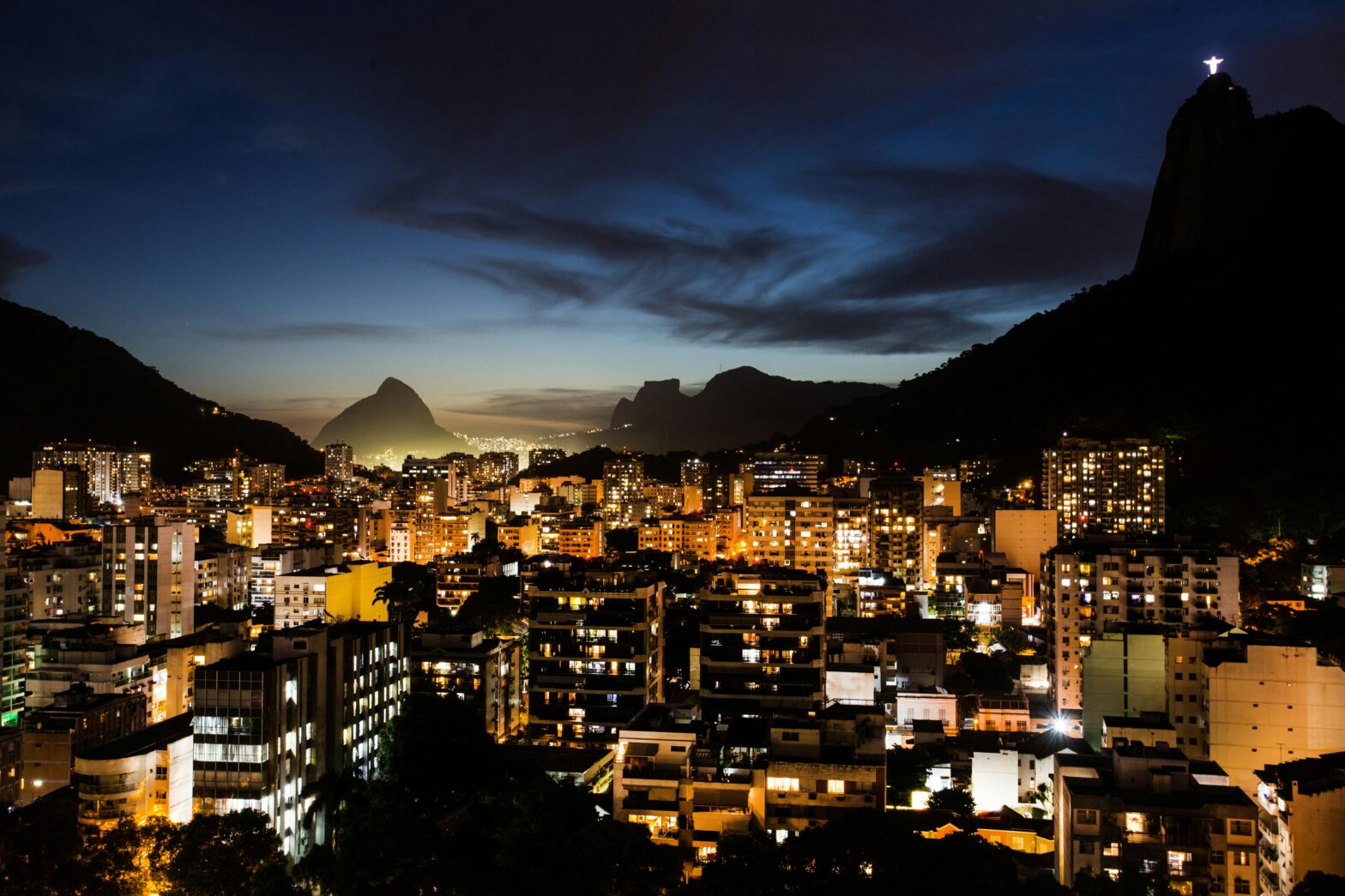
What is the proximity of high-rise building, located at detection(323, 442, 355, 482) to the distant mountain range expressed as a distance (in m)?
4.31

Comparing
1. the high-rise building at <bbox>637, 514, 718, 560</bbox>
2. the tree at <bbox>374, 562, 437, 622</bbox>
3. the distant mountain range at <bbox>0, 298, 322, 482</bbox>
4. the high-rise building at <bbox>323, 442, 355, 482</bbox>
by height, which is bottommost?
the tree at <bbox>374, 562, 437, 622</bbox>

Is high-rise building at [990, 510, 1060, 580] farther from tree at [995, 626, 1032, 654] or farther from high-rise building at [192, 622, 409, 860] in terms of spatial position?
high-rise building at [192, 622, 409, 860]

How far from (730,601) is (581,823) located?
6.98m

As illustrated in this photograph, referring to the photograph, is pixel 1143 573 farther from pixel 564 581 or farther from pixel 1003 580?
pixel 564 581

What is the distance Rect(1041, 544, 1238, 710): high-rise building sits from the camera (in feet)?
73.6

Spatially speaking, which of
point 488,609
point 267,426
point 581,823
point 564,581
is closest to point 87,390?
point 267,426

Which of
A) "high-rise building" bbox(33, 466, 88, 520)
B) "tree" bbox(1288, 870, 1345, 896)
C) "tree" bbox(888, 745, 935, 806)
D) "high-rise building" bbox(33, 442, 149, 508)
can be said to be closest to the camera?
"tree" bbox(1288, 870, 1345, 896)

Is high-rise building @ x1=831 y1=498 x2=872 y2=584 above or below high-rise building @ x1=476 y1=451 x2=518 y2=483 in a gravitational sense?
below

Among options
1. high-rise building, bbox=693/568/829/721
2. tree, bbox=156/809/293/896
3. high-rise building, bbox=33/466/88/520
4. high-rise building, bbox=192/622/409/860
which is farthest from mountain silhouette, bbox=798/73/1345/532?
high-rise building, bbox=33/466/88/520

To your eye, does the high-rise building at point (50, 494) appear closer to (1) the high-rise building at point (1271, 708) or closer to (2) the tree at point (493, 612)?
(2) the tree at point (493, 612)

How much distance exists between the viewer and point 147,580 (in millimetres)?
28188

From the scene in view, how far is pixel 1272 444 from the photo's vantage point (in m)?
37.2

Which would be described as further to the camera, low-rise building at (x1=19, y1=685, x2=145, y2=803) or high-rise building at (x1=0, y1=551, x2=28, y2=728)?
high-rise building at (x1=0, y1=551, x2=28, y2=728)

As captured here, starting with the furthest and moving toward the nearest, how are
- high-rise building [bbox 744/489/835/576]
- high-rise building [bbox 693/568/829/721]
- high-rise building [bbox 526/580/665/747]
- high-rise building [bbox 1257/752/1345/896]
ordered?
high-rise building [bbox 744/489/835/576], high-rise building [bbox 526/580/665/747], high-rise building [bbox 693/568/829/721], high-rise building [bbox 1257/752/1345/896]
